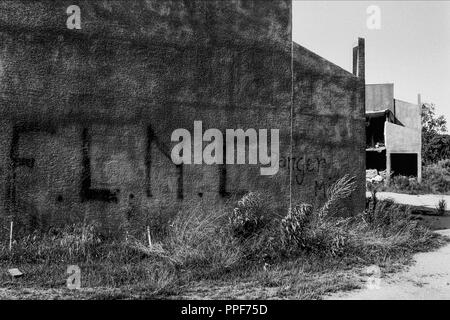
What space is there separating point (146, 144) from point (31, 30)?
2595 millimetres

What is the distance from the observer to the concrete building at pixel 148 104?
6613 millimetres

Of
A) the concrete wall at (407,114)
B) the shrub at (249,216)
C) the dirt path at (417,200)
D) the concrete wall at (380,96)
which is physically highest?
the concrete wall at (380,96)

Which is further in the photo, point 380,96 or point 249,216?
point 380,96

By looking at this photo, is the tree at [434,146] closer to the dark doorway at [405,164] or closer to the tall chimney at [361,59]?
the dark doorway at [405,164]

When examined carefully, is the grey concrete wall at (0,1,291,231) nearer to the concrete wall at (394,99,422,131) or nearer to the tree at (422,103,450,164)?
the concrete wall at (394,99,422,131)

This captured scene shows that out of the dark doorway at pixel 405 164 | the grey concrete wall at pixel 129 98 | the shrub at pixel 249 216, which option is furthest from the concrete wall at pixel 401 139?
the shrub at pixel 249 216

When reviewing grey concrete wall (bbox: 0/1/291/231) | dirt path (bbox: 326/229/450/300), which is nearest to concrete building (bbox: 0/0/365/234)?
grey concrete wall (bbox: 0/1/291/231)

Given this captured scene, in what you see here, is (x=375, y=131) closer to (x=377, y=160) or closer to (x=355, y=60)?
(x=377, y=160)

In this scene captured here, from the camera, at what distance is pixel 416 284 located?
5.76 m

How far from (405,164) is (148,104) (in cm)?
2343

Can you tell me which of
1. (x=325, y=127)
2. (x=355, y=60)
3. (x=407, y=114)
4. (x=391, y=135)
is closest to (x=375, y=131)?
(x=391, y=135)

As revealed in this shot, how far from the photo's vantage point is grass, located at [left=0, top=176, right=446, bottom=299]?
5.22 m

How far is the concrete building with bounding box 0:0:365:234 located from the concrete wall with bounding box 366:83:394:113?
81.6ft
